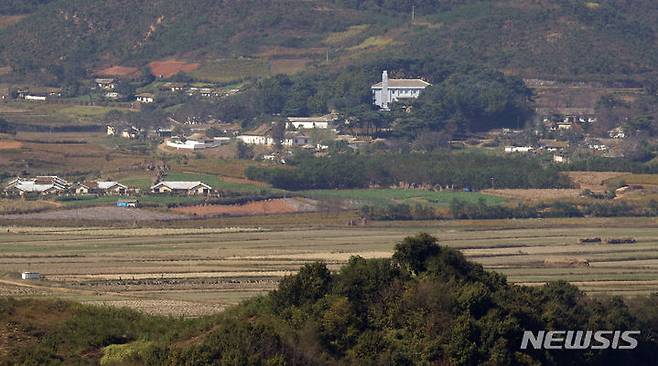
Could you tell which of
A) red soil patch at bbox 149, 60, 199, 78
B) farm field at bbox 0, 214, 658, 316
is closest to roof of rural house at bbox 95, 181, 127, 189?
farm field at bbox 0, 214, 658, 316

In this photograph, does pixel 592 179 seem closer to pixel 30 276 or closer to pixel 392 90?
pixel 392 90

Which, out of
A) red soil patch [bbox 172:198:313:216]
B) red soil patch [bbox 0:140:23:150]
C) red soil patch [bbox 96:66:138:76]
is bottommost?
red soil patch [bbox 172:198:313:216]

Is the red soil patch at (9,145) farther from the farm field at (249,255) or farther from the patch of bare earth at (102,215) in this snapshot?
the farm field at (249,255)

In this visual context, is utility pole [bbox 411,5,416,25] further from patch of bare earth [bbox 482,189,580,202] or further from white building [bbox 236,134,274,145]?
patch of bare earth [bbox 482,189,580,202]

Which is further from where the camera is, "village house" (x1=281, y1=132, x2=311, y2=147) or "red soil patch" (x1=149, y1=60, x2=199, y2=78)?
"red soil patch" (x1=149, y1=60, x2=199, y2=78)

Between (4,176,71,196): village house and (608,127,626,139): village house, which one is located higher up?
(4,176,71,196): village house

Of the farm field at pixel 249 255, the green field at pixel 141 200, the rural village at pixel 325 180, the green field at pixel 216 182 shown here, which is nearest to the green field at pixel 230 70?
the rural village at pixel 325 180
